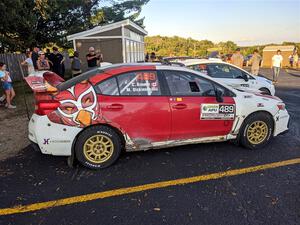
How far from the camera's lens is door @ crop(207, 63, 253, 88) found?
26.9ft

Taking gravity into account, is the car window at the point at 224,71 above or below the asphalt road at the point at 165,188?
above

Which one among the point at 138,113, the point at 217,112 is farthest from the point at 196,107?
the point at 138,113

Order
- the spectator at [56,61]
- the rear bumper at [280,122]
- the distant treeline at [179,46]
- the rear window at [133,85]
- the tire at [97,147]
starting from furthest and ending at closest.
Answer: the distant treeline at [179,46] < the spectator at [56,61] < the rear bumper at [280,122] < the rear window at [133,85] < the tire at [97,147]

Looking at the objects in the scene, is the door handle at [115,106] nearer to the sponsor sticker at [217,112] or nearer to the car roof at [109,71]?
the car roof at [109,71]

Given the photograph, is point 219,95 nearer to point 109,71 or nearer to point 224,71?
point 109,71

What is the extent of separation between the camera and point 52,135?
4094 millimetres

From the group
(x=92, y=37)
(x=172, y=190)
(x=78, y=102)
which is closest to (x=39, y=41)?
(x=92, y=37)

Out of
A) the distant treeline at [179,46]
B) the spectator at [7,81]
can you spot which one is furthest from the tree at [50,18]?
the distant treeline at [179,46]

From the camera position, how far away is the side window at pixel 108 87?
168 inches

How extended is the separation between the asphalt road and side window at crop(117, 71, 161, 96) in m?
1.10

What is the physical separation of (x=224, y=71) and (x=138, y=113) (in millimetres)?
4751

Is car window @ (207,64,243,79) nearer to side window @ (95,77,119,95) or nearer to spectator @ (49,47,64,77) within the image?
side window @ (95,77,119,95)

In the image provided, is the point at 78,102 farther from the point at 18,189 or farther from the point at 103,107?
the point at 18,189

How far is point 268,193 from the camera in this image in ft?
11.5
